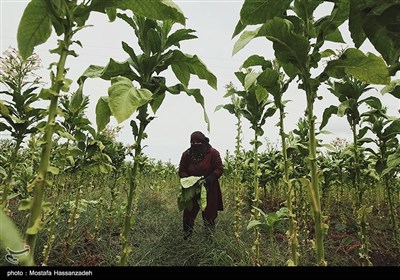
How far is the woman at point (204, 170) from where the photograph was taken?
4.81 m

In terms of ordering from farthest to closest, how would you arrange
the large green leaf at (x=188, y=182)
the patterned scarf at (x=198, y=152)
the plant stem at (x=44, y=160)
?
the patterned scarf at (x=198, y=152) < the large green leaf at (x=188, y=182) < the plant stem at (x=44, y=160)

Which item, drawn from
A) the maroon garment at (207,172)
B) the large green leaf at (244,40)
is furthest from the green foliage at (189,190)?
the large green leaf at (244,40)

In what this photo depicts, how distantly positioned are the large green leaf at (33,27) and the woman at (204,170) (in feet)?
11.4

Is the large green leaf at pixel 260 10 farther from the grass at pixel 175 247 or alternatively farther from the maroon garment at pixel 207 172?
the maroon garment at pixel 207 172

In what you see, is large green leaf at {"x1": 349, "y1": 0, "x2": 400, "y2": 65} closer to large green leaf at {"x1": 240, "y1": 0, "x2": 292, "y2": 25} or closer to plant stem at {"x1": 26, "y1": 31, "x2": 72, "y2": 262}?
large green leaf at {"x1": 240, "y1": 0, "x2": 292, "y2": 25}

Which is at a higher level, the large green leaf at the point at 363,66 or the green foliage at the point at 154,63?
the green foliage at the point at 154,63

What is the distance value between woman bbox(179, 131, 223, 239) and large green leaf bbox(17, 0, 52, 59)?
3481mm

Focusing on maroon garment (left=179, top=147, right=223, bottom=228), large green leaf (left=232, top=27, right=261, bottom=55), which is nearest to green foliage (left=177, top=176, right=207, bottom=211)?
maroon garment (left=179, top=147, right=223, bottom=228)

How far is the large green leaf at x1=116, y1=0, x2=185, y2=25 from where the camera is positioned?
1438 mm

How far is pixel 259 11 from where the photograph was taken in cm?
149

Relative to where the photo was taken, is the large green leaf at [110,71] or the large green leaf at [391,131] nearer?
the large green leaf at [110,71]

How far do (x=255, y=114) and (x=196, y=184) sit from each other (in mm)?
1250
